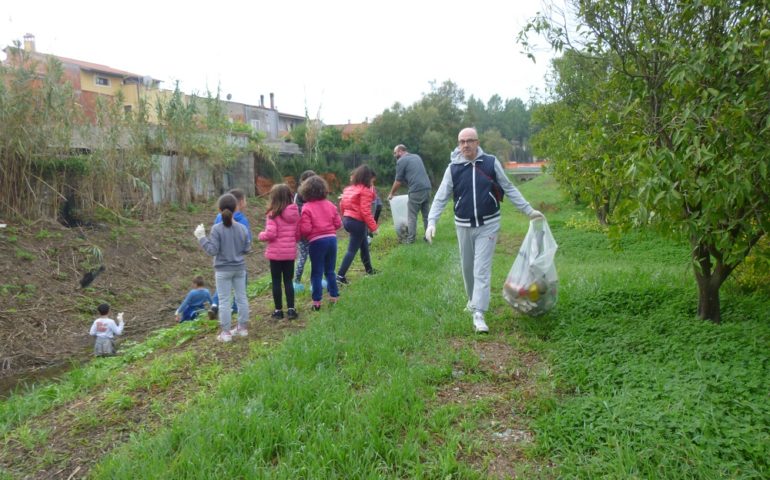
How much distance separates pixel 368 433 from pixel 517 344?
2.02m

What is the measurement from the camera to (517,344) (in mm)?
4855

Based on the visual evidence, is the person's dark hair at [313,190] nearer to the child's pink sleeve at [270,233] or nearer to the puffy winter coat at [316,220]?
the puffy winter coat at [316,220]

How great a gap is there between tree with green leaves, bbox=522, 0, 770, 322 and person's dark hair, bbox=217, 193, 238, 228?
3792 mm

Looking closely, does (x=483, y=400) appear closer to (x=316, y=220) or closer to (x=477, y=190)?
(x=477, y=190)

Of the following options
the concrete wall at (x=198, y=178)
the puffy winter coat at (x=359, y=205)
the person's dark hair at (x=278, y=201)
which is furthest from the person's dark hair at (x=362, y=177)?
the concrete wall at (x=198, y=178)

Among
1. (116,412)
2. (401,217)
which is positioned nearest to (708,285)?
(116,412)

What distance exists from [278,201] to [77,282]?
5207 millimetres

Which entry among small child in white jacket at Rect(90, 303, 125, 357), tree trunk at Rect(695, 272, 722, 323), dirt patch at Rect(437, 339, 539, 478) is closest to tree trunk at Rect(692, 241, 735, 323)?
tree trunk at Rect(695, 272, 722, 323)

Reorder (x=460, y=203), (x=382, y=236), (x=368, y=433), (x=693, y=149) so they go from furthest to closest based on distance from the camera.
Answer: (x=382, y=236) < (x=460, y=203) < (x=693, y=149) < (x=368, y=433)

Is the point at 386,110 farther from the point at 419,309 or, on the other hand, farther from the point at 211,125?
the point at 419,309

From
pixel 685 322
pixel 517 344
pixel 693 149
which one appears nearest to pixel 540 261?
pixel 517 344

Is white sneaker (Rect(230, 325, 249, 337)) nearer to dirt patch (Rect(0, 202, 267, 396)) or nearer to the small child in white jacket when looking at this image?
the small child in white jacket

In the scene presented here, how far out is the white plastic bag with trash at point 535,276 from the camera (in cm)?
502

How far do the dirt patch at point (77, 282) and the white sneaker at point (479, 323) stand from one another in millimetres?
5065
